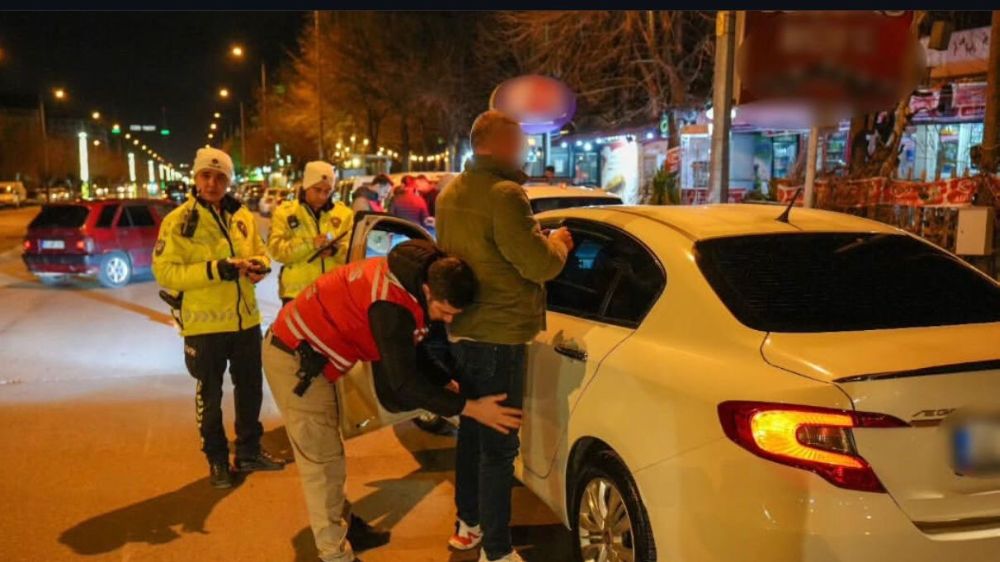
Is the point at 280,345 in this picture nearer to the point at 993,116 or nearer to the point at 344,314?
the point at 344,314

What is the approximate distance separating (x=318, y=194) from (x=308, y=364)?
2.51 meters

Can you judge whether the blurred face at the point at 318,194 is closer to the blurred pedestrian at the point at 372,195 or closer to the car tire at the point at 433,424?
the car tire at the point at 433,424

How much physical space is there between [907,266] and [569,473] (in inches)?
62.8

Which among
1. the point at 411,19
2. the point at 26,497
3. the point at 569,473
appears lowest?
the point at 26,497

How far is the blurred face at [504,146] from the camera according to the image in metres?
3.29

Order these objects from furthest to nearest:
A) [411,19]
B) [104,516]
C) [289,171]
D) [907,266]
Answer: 1. [289,171]
2. [411,19]
3. [104,516]
4. [907,266]

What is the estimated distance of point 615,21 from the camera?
673 inches

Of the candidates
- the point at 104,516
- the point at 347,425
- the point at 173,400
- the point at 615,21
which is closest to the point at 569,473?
the point at 347,425

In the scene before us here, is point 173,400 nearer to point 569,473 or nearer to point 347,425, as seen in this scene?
point 347,425

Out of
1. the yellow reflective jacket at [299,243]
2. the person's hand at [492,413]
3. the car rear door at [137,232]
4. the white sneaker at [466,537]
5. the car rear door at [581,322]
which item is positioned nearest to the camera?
the person's hand at [492,413]

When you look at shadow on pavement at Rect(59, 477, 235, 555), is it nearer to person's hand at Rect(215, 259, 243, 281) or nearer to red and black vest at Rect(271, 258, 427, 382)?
person's hand at Rect(215, 259, 243, 281)

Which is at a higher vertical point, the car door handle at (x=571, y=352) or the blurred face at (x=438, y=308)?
the blurred face at (x=438, y=308)

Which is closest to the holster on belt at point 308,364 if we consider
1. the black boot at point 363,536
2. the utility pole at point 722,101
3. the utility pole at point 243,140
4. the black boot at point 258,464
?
the black boot at point 363,536

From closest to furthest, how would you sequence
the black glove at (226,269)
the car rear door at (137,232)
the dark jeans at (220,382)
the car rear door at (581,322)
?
1. the car rear door at (581,322)
2. the black glove at (226,269)
3. the dark jeans at (220,382)
4. the car rear door at (137,232)
